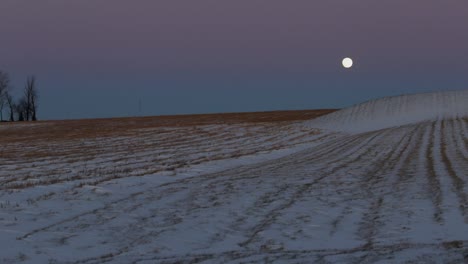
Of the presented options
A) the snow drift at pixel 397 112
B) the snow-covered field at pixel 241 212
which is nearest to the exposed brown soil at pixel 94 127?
the snow drift at pixel 397 112

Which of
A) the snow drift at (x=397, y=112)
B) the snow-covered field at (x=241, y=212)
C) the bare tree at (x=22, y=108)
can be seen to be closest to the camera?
the snow-covered field at (x=241, y=212)

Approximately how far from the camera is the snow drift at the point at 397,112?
182 ft

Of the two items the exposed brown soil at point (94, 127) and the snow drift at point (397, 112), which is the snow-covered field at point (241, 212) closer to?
the exposed brown soil at point (94, 127)

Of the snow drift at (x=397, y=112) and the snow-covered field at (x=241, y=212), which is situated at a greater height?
the snow drift at (x=397, y=112)

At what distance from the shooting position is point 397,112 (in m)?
61.3

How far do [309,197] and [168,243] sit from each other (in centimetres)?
485

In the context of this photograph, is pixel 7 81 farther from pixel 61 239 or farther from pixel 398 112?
pixel 61 239

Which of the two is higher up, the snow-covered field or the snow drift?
the snow drift

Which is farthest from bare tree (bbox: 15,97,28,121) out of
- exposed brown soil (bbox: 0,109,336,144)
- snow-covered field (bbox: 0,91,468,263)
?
snow-covered field (bbox: 0,91,468,263)

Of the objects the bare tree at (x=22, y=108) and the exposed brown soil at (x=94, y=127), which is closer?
the exposed brown soil at (x=94, y=127)

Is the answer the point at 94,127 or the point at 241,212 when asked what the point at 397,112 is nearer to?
the point at 94,127

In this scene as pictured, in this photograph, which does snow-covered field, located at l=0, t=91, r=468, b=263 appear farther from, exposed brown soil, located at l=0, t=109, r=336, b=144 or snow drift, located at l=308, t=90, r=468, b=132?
snow drift, located at l=308, t=90, r=468, b=132

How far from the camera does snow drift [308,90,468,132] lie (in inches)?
2180

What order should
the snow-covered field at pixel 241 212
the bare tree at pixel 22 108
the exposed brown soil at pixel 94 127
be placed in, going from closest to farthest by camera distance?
the snow-covered field at pixel 241 212 → the exposed brown soil at pixel 94 127 → the bare tree at pixel 22 108
